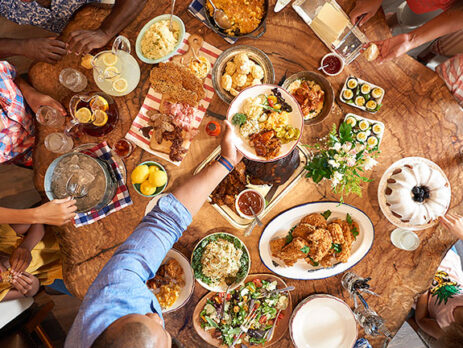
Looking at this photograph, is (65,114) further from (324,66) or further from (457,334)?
(457,334)

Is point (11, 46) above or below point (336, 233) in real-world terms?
below

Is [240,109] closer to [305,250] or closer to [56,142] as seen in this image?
[305,250]

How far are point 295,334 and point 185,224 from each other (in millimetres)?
1764

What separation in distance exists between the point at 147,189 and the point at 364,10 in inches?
111

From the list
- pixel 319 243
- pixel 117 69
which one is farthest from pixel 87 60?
pixel 319 243

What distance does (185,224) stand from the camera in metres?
2.54

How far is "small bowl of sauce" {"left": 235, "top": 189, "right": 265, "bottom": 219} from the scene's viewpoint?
117 inches

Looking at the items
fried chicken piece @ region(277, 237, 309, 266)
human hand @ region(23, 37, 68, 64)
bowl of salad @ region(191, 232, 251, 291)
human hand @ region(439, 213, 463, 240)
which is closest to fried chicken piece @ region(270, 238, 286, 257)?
fried chicken piece @ region(277, 237, 309, 266)

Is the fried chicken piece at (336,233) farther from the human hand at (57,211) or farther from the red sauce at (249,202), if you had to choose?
the human hand at (57,211)

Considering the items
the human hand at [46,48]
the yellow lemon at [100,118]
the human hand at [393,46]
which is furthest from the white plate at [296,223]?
the human hand at [46,48]

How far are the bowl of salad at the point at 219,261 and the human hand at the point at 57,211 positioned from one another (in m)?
1.28

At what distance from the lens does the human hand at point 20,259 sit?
3.15 m

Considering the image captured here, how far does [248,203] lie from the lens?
298 cm

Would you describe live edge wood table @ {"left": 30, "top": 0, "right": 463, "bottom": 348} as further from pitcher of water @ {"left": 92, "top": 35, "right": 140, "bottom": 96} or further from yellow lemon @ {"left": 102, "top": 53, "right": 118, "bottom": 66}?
yellow lemon @ {"left": 102, "top": 53, "right": 118, "bottom": 66}
